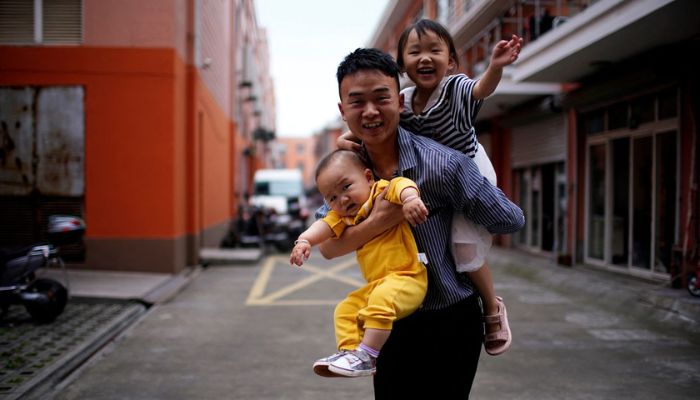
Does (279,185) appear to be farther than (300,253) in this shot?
Yes

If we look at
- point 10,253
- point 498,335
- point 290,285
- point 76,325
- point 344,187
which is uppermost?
point 344,187

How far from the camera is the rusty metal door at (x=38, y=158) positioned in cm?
1039

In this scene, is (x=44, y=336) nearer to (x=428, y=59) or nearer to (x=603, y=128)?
(x=428, y=59)

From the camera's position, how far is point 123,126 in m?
10.7

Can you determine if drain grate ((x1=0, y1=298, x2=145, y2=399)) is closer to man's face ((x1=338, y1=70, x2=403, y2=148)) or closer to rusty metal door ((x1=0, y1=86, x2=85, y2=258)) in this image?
rusty metal door ((x1=0, y1=86, x2=85, y2=258))

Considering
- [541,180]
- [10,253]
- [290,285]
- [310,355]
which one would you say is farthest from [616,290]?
[10,253]

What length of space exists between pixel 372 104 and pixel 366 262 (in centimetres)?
57

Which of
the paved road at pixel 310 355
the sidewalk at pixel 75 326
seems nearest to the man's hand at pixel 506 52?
the paved road at pixel 310 355

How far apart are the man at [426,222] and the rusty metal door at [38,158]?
376 inches

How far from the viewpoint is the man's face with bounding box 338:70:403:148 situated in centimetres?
206

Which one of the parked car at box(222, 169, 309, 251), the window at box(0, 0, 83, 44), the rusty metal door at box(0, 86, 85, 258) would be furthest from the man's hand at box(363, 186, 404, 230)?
the parked car at box(222, 169, 309, 251)

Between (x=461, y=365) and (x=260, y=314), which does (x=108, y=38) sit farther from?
Answer: (x=461, y=365)

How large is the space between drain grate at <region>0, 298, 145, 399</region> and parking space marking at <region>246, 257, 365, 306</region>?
1.77 metres

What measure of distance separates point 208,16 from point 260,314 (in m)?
10.7
